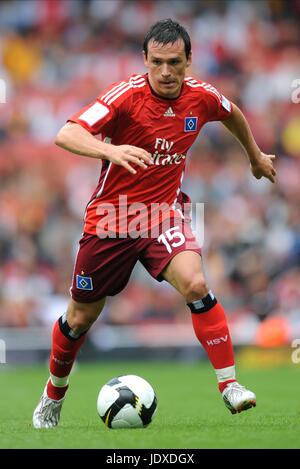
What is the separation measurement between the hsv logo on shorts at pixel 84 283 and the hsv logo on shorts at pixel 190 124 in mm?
1145

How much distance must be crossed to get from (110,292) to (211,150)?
10.4 metres

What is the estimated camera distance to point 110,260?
655 cm

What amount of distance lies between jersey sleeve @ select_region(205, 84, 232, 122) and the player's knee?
123 cm

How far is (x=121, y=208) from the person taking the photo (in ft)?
21.5

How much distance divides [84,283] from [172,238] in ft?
2.13

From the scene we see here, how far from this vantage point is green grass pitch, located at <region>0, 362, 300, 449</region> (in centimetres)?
545

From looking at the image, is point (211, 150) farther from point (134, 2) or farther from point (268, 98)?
point (134, 2)

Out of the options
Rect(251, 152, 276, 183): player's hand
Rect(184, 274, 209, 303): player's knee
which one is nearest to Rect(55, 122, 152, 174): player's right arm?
Rect(184, 274, 209, 303): player's knee

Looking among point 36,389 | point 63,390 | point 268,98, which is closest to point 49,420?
point 63,390

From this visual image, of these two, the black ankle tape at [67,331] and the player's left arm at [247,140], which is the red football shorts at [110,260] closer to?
the black ankle tape at [67,331]

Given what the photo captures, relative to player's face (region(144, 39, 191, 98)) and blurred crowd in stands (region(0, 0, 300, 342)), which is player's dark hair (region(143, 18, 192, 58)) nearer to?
player's face (region(144, 39, 191, 98))

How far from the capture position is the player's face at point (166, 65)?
6348 mm

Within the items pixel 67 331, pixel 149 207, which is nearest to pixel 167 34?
pixel 149 207

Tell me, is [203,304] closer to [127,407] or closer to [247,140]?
[127,407]
